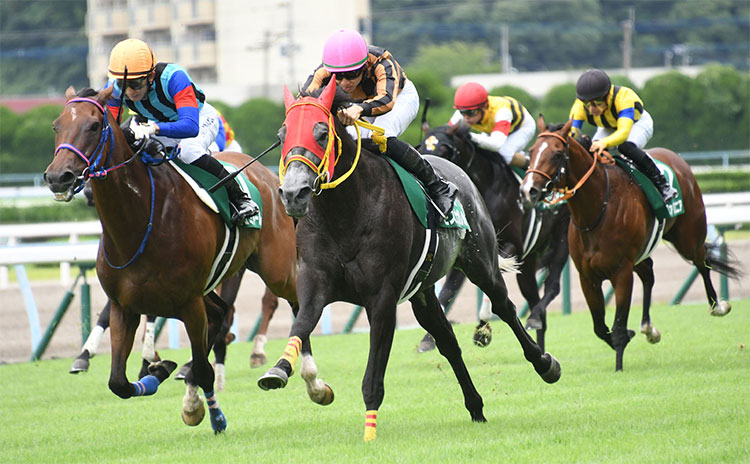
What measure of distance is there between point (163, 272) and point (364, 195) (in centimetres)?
120

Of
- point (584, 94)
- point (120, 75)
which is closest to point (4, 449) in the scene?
point (120, 75)

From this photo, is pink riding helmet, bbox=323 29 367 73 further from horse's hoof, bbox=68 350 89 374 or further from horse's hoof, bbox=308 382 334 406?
horse's hoof, bbox=68 350 89 374

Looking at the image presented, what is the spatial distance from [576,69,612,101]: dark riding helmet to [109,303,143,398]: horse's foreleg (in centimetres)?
400

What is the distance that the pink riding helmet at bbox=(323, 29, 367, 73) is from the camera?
5.74m

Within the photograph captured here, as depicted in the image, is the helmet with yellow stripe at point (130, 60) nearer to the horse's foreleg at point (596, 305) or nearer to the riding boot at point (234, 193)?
the riding boot at point (234, 193)

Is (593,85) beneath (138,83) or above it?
beneath

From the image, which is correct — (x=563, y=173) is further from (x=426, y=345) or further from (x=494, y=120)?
(x=426, y=345)

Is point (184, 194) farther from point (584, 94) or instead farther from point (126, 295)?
point (584, 94)

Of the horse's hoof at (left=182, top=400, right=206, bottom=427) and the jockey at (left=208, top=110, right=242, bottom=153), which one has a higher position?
the jockey at (left=208, top=110, right=242, bottom=153)

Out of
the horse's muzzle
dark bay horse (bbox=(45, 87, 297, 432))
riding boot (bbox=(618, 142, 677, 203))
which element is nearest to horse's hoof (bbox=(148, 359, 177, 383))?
dark bay horse (bbox=(45, 87, 297, 432))

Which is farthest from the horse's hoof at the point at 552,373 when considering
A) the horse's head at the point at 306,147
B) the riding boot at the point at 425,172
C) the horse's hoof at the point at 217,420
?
the horse's head at the point at 306,147

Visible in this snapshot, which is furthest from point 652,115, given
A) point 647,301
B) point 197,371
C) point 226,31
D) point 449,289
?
point 226,31

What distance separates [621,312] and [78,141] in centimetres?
417

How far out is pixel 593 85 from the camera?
8.30m
